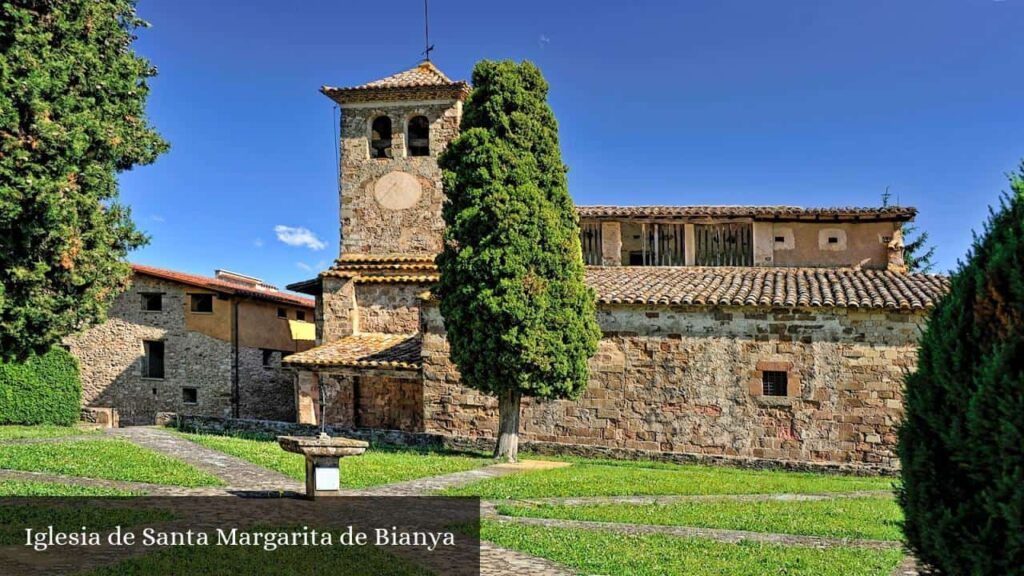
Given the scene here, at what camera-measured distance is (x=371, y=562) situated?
291 inches

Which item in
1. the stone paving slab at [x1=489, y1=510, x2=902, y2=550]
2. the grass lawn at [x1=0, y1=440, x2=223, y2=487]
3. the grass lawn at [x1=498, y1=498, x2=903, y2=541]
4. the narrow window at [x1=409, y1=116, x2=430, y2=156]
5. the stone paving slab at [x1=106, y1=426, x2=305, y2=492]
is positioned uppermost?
the narrow window at [x1=409, y1=116, x2=430, y2=156]

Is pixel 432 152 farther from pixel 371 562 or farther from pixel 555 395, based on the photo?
pixel 371 562

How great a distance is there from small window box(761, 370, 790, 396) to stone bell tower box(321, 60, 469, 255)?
36.9ft

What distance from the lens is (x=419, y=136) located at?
83.5 feet

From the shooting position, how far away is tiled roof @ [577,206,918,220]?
74.9ft

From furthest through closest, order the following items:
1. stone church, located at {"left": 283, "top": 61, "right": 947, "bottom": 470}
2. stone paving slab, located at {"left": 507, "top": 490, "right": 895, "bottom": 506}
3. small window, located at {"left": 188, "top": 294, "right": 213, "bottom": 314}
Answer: small window, located at {"left": 188, "top": 294, "right": 213, "bottom": 314} → stone church, located at {"left": 283, "top": 61, "right": 947, "bottom": 470} → stone paving slab, located at {"left": 507, "top": 490, "right": 895, "bottom": 506}

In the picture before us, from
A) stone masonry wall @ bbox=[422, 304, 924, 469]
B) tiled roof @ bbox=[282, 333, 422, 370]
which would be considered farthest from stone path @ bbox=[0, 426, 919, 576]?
tiled roof @ bbox=[282, 333, 422, 370]

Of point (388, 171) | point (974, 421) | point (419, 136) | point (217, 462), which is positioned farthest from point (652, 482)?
point (419, 136)

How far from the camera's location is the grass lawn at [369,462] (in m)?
13.0

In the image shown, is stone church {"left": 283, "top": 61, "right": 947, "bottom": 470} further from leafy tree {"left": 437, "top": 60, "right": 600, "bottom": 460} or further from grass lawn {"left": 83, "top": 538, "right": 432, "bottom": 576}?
grass lawn {"left": 83, "top": 538, "right": 432, "bottom": 576}

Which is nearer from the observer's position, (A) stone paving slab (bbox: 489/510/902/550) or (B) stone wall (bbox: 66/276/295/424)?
(A) stone paving slab (bbox: 489/510/902/550)

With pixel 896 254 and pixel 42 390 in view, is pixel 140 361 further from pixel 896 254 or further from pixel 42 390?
pixel 896 254

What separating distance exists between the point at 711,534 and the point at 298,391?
622 inches

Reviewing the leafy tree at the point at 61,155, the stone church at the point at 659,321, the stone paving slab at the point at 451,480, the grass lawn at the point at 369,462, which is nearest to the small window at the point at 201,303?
the stone church at the point at 659,321
